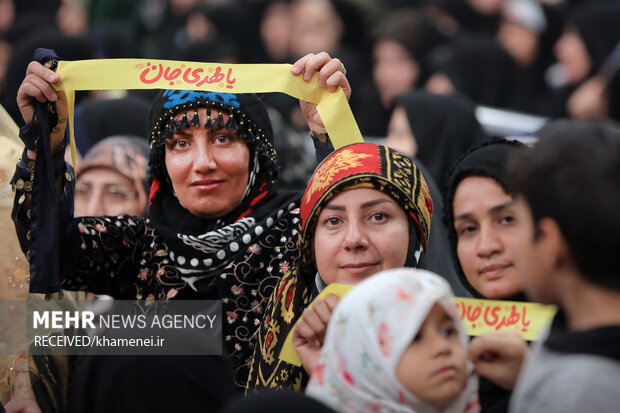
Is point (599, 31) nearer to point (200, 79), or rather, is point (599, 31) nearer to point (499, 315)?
point (200, 79)

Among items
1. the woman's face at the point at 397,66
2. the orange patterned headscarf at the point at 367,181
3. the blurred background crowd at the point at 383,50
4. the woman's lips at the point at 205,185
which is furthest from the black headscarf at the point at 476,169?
the woman's face at the point at 397,66

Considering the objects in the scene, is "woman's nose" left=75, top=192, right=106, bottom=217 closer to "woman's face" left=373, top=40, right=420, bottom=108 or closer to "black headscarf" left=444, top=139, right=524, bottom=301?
"black headscarf" left=444, top=139, right=524, bottom=301

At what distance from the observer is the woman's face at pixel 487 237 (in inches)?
152

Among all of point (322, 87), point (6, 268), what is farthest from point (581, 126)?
point (6, 268)

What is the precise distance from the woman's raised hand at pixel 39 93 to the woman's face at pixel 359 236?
1.02 meters

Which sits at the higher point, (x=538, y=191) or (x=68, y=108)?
(x=68, y=108)

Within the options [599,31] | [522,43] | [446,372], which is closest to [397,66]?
[522,43]

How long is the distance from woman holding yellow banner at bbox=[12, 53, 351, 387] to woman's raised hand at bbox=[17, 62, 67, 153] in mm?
114

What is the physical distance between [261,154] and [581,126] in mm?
1899

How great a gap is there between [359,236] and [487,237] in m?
0.61

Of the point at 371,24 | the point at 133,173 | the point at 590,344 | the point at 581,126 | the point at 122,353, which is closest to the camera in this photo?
the point at 590,344

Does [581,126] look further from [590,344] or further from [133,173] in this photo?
[133,173]

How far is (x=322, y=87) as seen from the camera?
398 cm

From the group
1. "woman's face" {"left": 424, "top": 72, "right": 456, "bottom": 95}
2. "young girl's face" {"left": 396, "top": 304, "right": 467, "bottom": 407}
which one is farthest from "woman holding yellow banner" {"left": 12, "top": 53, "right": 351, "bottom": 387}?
"woman's face" {"left": 424, "top": 72, "right": 456, "bottom": 95}
